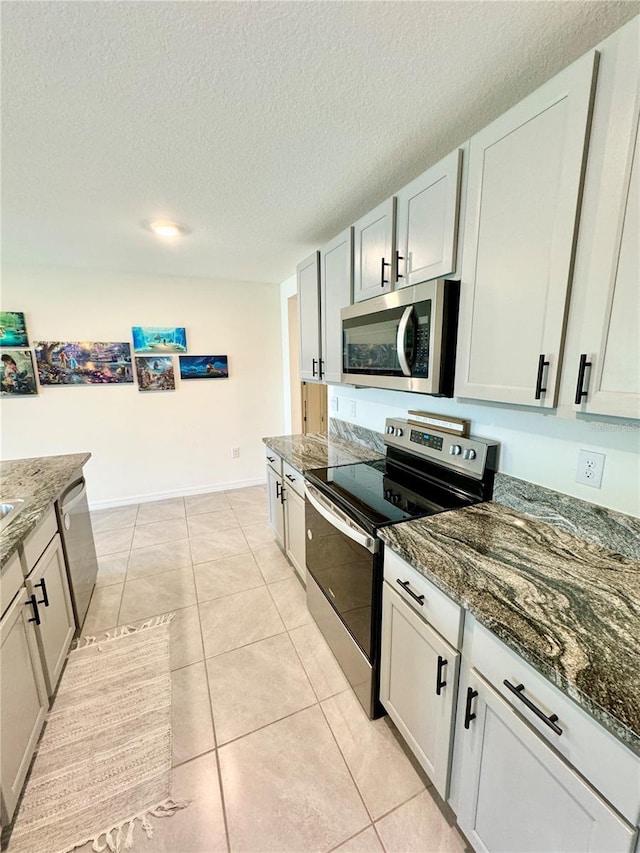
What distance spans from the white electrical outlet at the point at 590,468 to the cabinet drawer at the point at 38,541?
214 centimetres

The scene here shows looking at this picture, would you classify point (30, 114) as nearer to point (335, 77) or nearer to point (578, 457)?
point (335, 77)

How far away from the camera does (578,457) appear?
1233mm

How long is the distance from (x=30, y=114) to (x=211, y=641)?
2499 mm

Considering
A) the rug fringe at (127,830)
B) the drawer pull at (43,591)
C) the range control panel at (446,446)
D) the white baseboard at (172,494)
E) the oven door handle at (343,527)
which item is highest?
the range control panel at (446,446)

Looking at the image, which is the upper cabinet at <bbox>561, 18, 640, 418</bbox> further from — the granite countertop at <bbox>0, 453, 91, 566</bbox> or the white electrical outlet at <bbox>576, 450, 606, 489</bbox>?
the granite countertop at <bbox>0, 453, 91, 566</bbox>

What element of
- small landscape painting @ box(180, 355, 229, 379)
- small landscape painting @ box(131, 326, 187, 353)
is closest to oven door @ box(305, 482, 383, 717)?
small landscape painting @ box(180, 355, 229, 379)

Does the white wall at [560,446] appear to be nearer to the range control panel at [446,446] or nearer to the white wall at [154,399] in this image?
the range control panel at [446,446]

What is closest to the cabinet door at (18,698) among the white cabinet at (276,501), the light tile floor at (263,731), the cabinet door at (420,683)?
the light tile floor at (263,731)

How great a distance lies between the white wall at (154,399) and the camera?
3.24 metres

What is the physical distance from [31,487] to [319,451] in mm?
1668

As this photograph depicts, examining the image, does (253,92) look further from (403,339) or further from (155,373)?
(155,373)

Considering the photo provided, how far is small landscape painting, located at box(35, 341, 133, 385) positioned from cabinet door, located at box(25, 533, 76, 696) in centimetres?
214

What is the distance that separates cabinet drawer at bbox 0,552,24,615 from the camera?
1193mm

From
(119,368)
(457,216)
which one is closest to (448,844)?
(457,216)
